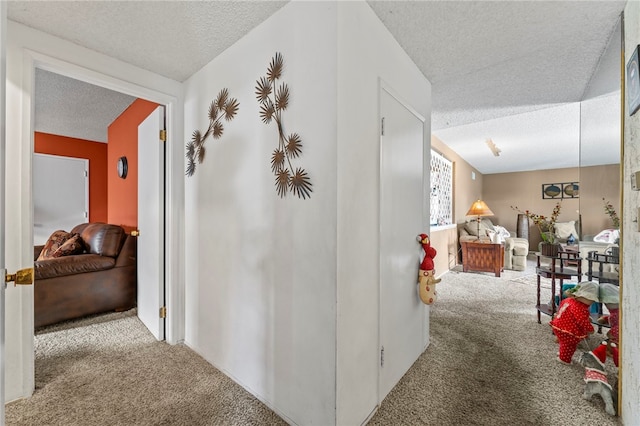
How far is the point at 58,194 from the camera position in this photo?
450cm

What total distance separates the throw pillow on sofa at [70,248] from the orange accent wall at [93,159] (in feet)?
6.74

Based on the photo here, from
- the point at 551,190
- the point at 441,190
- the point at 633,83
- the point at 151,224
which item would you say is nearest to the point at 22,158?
the point at 151,224

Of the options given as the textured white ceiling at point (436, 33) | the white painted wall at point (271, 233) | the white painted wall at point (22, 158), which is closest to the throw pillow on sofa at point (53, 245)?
the white painted wall at point (22, 158)

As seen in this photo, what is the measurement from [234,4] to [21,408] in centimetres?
249

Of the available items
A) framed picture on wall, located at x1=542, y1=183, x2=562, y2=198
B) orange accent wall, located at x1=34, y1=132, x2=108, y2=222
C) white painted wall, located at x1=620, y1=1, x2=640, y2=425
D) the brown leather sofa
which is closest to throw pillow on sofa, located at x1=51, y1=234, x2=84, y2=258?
the brown leather sofa


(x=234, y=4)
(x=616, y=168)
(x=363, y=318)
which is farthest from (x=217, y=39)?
(x=616, y=168)

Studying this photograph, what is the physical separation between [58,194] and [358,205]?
5456 millimetres

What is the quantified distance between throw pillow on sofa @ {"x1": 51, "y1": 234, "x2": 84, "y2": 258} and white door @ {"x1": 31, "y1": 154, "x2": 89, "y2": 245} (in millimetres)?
1976

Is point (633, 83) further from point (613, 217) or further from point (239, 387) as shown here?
point (239, 387)

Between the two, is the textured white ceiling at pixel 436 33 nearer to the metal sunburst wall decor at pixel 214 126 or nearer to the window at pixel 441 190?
the metal sunburst wall decor at pixel 214 126

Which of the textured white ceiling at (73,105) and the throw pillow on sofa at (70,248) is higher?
the textured white ceiling at (73,105)

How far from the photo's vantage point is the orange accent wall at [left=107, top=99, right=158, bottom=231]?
3.07 metres

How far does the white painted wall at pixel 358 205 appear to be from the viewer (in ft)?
4.11

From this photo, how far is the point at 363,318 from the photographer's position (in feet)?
4.64
